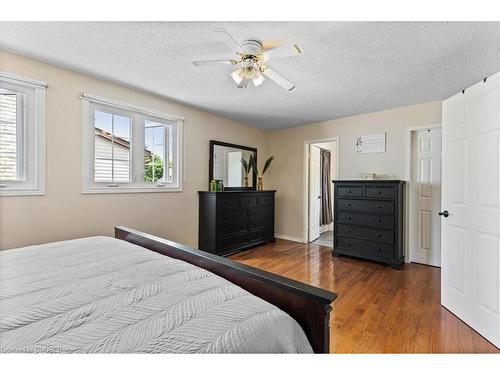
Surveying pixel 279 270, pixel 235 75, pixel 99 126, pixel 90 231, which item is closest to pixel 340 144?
pixel 279 270

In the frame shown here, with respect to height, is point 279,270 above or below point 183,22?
below

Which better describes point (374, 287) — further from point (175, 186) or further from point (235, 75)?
point (175, 186)

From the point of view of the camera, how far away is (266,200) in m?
4.46

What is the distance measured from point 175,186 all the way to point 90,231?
3.86ft

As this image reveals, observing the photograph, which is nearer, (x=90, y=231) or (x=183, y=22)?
(x=183, y=22)

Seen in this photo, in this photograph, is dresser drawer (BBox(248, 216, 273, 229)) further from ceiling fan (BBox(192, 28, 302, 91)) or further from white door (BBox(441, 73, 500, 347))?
white door (BBox(441, 73, 500, 347))

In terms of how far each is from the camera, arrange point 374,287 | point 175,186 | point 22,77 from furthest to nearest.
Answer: point 175,186 → point 374,287 → point 22,77

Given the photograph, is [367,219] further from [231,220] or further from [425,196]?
[231,220]

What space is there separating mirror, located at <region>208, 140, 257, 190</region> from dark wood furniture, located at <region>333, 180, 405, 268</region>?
1.62m

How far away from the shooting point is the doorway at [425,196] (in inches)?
131

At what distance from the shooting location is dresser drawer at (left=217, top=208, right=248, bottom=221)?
3620 mm

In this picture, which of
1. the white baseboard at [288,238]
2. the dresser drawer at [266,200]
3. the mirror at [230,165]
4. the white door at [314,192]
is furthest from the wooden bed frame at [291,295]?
the white door at [314,192]

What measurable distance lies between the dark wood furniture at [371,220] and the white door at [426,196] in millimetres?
220

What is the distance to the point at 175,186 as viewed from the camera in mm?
3473
